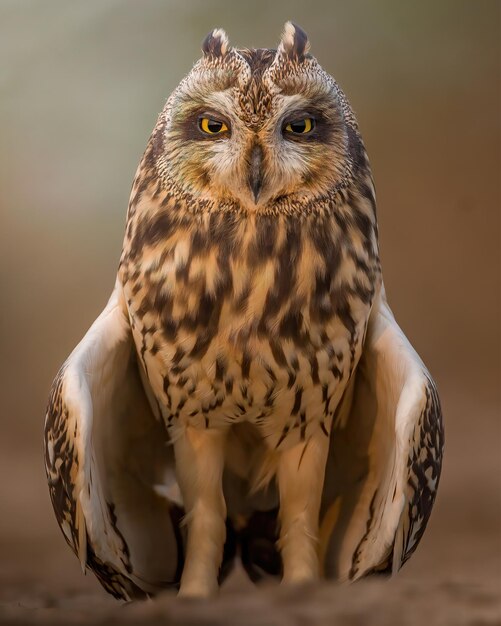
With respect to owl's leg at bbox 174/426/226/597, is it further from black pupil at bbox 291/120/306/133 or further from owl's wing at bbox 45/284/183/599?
black pupil at bbox 291/120/306/133

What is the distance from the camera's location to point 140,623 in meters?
1.09

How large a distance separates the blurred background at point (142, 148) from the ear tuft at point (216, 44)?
2.05ft

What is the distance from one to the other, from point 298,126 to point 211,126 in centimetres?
13

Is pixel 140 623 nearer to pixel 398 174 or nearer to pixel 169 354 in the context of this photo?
pixel 169 354

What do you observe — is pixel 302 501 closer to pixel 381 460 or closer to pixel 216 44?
pixel 381 460

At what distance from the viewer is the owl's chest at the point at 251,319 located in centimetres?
160

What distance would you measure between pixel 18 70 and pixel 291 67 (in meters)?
1.10

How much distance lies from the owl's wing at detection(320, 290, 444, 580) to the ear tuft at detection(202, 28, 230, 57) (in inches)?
19.5

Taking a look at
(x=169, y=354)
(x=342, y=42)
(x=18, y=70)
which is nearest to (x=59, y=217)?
(x=18, y=70)

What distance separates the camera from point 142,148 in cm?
238

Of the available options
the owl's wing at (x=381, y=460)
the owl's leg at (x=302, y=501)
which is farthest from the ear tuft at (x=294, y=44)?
the owl's leg at (x=302, y=501)

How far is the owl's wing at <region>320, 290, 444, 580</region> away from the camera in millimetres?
1621

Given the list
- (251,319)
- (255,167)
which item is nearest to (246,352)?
(251,319)

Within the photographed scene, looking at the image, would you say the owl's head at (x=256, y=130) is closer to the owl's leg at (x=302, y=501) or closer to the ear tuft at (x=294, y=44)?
the ear tuft at (x=294, y=44)
